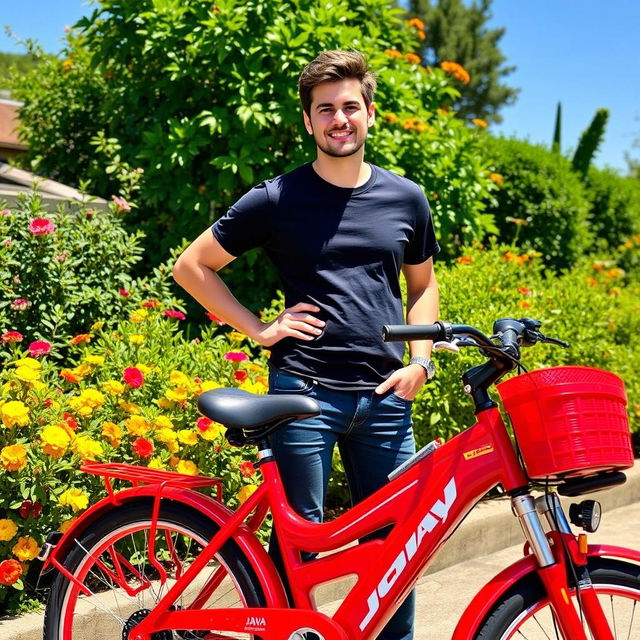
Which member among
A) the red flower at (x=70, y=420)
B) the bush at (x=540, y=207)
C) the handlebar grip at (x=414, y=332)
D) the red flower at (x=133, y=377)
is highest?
the bush at (x=540, y=207)

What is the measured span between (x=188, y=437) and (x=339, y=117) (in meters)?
1.59

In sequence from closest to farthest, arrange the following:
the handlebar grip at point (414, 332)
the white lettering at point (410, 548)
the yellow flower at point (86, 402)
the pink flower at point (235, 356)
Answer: the handlebar grip at point (414, 332)
the white lettering at point (410, 548)
the yellow flower at point (86, 402)
the pink flower at point (235, 356)

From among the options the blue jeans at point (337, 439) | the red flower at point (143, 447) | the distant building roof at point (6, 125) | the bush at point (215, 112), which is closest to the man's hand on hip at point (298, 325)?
the blue jeans at point (337, 439)

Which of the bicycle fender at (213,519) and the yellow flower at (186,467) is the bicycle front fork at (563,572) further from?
the yellow flower at (186,467)

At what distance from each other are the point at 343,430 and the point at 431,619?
57.9 inches

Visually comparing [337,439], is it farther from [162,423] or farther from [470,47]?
[470,47]

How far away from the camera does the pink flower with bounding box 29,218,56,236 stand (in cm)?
461

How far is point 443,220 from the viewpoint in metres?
6.40

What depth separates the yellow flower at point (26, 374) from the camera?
350 cm

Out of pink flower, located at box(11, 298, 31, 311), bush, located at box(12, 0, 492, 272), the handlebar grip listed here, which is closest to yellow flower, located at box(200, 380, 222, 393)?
pink flower, located at box(11, 298, 31, 311)

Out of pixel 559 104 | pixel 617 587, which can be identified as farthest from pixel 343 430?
pixel 559 104

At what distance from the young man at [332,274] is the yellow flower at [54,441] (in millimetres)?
945

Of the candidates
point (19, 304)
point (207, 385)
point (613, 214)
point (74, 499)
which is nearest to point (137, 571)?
point (74, 499)

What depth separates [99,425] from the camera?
3686 millimetres
